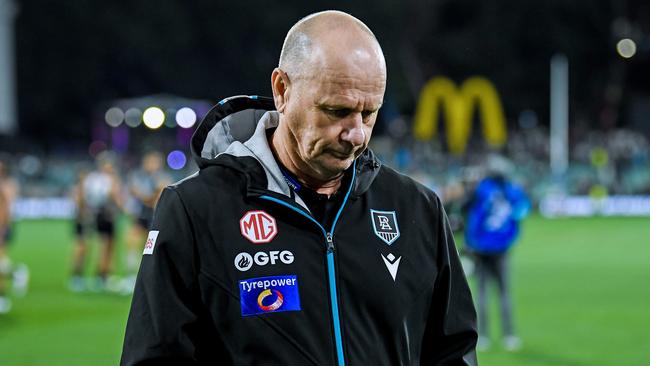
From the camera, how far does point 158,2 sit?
155ft

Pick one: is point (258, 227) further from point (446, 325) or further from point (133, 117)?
point (133, 117)

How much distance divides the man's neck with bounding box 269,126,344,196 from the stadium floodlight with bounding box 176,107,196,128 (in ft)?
127

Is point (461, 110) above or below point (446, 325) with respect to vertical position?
above

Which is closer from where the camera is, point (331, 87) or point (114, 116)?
point (331, 87)

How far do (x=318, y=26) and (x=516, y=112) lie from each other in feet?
165

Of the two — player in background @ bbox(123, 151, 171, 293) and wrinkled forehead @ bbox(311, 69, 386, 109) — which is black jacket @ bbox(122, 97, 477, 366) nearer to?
wrinkled forehead @ bbox(311, 69, 386, 109)

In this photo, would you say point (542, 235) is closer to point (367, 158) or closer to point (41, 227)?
point (41, 227)

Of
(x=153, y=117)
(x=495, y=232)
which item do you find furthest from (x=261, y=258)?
(x=153, y=117)

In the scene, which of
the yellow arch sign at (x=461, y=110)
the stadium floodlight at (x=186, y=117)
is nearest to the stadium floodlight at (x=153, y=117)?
the stadium floodlight at (x=186, y=117)

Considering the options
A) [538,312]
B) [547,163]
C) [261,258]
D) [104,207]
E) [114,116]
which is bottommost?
[538,312]

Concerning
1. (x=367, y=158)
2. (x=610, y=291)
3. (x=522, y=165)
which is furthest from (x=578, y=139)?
(x=367, y=158)

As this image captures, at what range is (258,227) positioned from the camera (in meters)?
2.56

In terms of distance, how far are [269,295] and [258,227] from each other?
186 millimetres

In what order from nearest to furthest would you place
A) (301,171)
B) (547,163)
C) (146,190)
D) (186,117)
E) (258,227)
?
1. (258,227)
2. (301,171)
3. (146,190)
4. (547,163)
5. (186,117)
